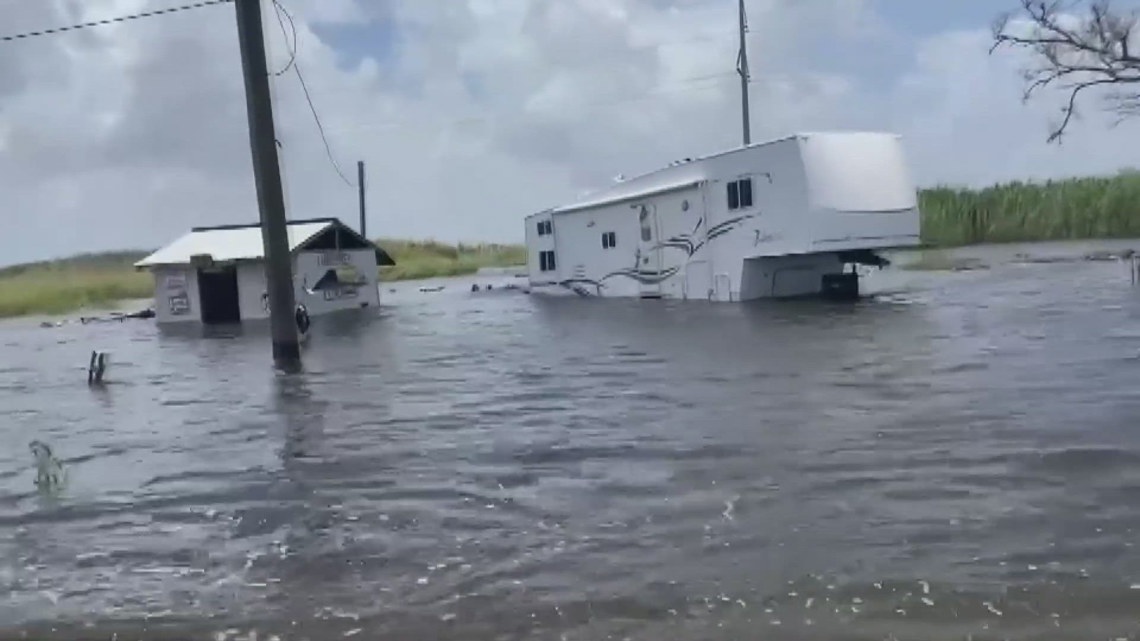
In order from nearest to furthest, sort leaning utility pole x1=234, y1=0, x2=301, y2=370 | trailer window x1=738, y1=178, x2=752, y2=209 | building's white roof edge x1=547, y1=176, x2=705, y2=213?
leaning utility pole x1=234, y1=0, x2=301, y2=370, trailer window x1=738, y1=178, x2=752, y2=209, building's white roof edge x1=547, y1=176, x2=705, y2=213

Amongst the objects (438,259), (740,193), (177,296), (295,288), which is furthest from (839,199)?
(438,259)

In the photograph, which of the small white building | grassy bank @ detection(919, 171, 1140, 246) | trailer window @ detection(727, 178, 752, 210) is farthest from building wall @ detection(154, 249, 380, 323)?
grassy bank @ detection(919, 171, 1140, 246)

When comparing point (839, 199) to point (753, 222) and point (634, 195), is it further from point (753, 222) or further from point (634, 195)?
point (634, 195)

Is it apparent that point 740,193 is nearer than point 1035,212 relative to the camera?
Yes

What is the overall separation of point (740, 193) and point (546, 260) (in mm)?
13049

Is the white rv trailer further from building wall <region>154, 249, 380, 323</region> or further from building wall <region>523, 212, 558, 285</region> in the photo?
building wall <region>154, 249, 380, 323</region>

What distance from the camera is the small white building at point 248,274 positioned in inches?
1554

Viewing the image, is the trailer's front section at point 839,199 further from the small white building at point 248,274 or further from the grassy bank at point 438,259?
the grassy bank at point 438,259

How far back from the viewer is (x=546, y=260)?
42219 mm

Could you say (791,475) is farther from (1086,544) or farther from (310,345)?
(310,345)

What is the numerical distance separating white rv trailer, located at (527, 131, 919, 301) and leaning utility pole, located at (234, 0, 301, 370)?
12.5 meters

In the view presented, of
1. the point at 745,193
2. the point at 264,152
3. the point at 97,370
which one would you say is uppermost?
the point at 264,152

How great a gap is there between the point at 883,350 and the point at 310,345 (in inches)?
509

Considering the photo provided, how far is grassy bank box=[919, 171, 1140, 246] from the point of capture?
54.5 meters
